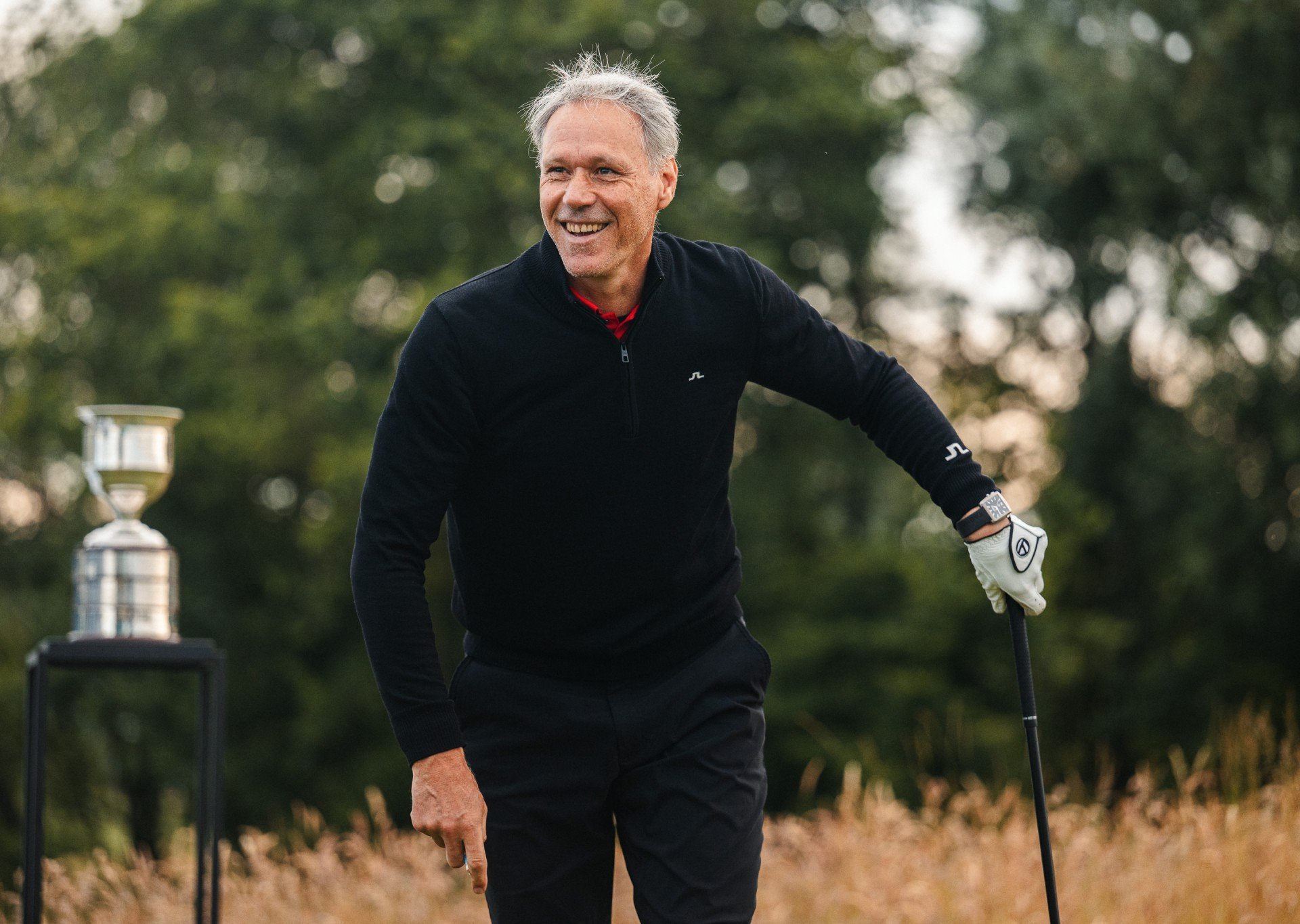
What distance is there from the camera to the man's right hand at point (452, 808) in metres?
2.53

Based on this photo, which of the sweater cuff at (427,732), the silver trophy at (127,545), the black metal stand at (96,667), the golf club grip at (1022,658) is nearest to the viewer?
the sweater cuff at (427,732)

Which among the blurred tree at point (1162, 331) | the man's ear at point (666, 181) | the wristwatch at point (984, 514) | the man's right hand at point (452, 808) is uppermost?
the blurred tree at point (1162, 331)

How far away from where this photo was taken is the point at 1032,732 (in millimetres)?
3053

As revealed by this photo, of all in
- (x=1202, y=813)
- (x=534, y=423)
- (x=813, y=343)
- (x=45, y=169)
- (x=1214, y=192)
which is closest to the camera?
(x=534, y=423)

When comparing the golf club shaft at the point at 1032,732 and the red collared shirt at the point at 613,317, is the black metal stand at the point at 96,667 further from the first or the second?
the golf club shaft at the point at 1032,732

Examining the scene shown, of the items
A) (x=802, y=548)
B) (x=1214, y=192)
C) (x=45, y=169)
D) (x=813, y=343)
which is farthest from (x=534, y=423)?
(x=45, y=169)

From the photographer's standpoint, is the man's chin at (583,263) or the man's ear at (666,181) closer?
the man's chin at (583,263)

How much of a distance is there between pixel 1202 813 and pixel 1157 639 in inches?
504

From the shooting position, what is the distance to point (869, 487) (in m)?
17.8

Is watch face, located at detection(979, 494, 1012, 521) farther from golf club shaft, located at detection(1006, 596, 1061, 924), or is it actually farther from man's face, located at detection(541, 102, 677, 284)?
man's face, located at detection(541, 102, 677, 284)

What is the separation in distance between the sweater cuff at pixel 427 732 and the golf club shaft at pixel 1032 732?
1.13m

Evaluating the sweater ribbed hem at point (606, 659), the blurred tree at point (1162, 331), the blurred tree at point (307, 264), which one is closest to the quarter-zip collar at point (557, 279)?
the sweater ribbed hem at point (606, 659)

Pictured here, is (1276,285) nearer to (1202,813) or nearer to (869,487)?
(869,487)

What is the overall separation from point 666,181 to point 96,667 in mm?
2339
